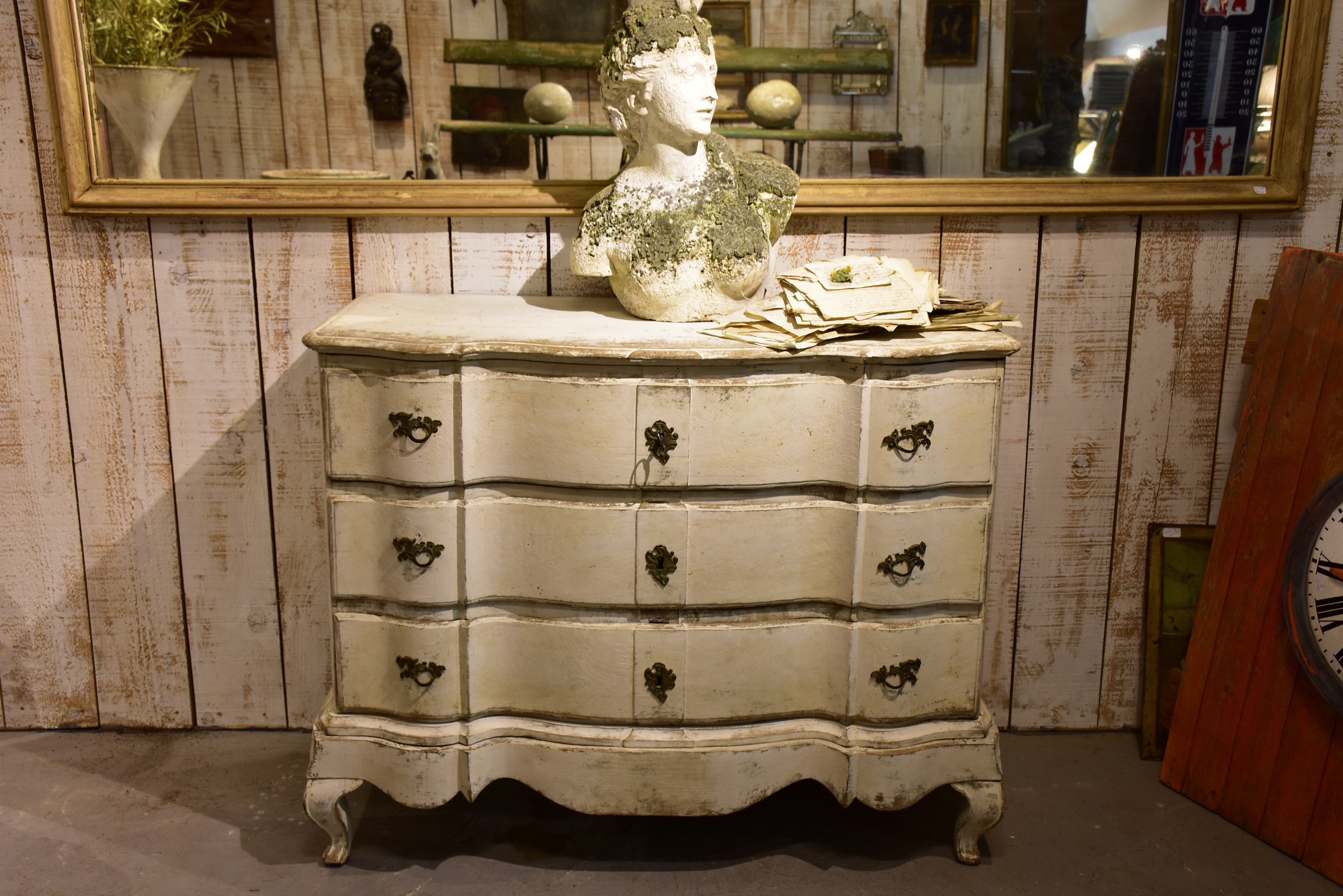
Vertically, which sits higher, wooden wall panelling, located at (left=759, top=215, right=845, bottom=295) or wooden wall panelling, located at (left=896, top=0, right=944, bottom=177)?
wooden wall panelling, located at (left=896, top=0, right=944, bottom=177)

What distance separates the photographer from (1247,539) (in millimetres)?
2207

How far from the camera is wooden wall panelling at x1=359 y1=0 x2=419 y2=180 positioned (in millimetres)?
2182

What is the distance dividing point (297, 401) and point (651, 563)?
1.01 meters

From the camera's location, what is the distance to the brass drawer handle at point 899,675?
76.5 inches

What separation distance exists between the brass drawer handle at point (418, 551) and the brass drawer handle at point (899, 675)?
829 mm

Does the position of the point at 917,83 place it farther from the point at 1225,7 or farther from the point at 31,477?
the point at 31,477

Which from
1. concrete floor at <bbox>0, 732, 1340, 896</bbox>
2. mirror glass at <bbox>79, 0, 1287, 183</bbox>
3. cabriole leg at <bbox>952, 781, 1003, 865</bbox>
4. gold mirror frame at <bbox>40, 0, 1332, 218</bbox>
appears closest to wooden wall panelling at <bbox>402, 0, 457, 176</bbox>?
mirror glass at <bbox>79, 0, 1287, 183</bbox>

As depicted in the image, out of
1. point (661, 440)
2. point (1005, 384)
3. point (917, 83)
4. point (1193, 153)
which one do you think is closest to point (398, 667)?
point (661, 440)

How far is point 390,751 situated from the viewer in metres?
1.96

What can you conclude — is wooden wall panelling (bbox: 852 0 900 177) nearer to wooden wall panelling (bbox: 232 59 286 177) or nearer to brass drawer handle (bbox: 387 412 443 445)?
brass drawer handle (bbox: 387 412 443 445)

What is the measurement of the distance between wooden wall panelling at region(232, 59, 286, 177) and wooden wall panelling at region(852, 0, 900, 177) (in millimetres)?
1211

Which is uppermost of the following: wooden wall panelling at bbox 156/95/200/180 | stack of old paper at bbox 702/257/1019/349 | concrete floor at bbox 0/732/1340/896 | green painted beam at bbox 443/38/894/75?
green painted beam at bbox 443/38/894/75

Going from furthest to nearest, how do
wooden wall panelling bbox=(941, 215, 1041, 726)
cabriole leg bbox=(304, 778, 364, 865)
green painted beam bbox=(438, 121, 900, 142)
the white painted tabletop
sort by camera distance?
wooden wall panelling bbox=(941, 215, 1041, 726) < green painted beam bbox=(438, 121, 900, 142) < cabriole leg bbox=(304, 778, 364, 865) < the white painted tabletop

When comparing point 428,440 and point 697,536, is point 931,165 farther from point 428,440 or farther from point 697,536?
point 428,440
